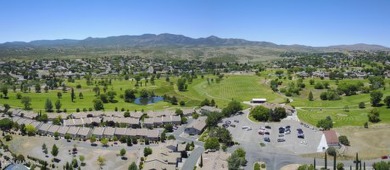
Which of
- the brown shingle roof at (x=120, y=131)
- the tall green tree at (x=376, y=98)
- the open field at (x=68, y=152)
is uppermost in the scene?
the tall green tree at (x=376, y=98)

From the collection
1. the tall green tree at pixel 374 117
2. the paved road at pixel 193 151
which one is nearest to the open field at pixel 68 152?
the paved road at pixel 193 151

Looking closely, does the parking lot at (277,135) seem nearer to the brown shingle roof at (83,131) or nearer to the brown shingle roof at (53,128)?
the brown shingle roof at (83,131)

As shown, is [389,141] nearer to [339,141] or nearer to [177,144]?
[339,141]

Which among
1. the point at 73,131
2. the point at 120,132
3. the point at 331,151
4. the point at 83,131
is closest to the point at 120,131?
the point at 120,132

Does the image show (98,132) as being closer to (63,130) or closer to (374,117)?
(63,130)

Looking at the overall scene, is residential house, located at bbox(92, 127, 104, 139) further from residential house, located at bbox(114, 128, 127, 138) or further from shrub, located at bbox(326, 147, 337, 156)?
shrub, located at bbox(326, 147, 337, 156)

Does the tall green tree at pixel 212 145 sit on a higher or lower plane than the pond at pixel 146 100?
higher

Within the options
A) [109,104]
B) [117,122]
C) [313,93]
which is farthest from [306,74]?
[117,122]

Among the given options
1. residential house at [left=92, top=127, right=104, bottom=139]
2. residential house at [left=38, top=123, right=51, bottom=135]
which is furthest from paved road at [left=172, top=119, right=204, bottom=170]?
residential house at [left=38, top=123, right=51, bottom=135]
